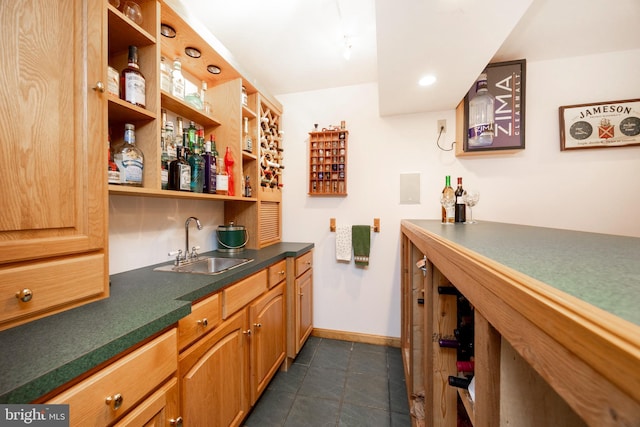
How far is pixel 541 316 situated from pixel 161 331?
90 centimetres

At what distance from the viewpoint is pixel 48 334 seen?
59 cm

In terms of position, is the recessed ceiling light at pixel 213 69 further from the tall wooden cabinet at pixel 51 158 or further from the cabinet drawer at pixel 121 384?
the cabinet drawer at pixel 121 384

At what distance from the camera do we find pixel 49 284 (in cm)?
68

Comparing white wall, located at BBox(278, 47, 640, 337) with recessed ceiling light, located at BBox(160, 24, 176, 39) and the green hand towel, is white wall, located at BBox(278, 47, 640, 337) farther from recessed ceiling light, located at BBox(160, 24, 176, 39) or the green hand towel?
recessed ceiling light, located at BBox(160, 24, 176, 39)

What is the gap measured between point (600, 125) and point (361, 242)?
6.23 feet

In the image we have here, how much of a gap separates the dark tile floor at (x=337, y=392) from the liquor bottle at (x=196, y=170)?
134cm

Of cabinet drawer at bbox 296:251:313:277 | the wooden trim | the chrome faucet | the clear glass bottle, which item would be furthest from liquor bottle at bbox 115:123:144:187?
the wooden trim

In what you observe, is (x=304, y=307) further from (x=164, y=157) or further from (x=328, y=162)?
(x=164, y=157)

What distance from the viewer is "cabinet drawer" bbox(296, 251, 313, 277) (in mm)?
1869

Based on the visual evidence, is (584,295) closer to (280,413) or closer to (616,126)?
(280,413)

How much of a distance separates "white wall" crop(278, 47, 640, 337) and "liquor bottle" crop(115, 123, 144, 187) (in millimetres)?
1359

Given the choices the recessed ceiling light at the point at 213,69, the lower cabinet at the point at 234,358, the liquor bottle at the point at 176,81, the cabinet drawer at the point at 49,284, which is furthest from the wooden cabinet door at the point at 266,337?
the recessed ceiling light at the point at 213,69

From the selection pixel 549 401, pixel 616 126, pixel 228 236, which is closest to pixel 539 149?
pixel 616 126

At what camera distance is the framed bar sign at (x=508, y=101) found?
1.70 meters
